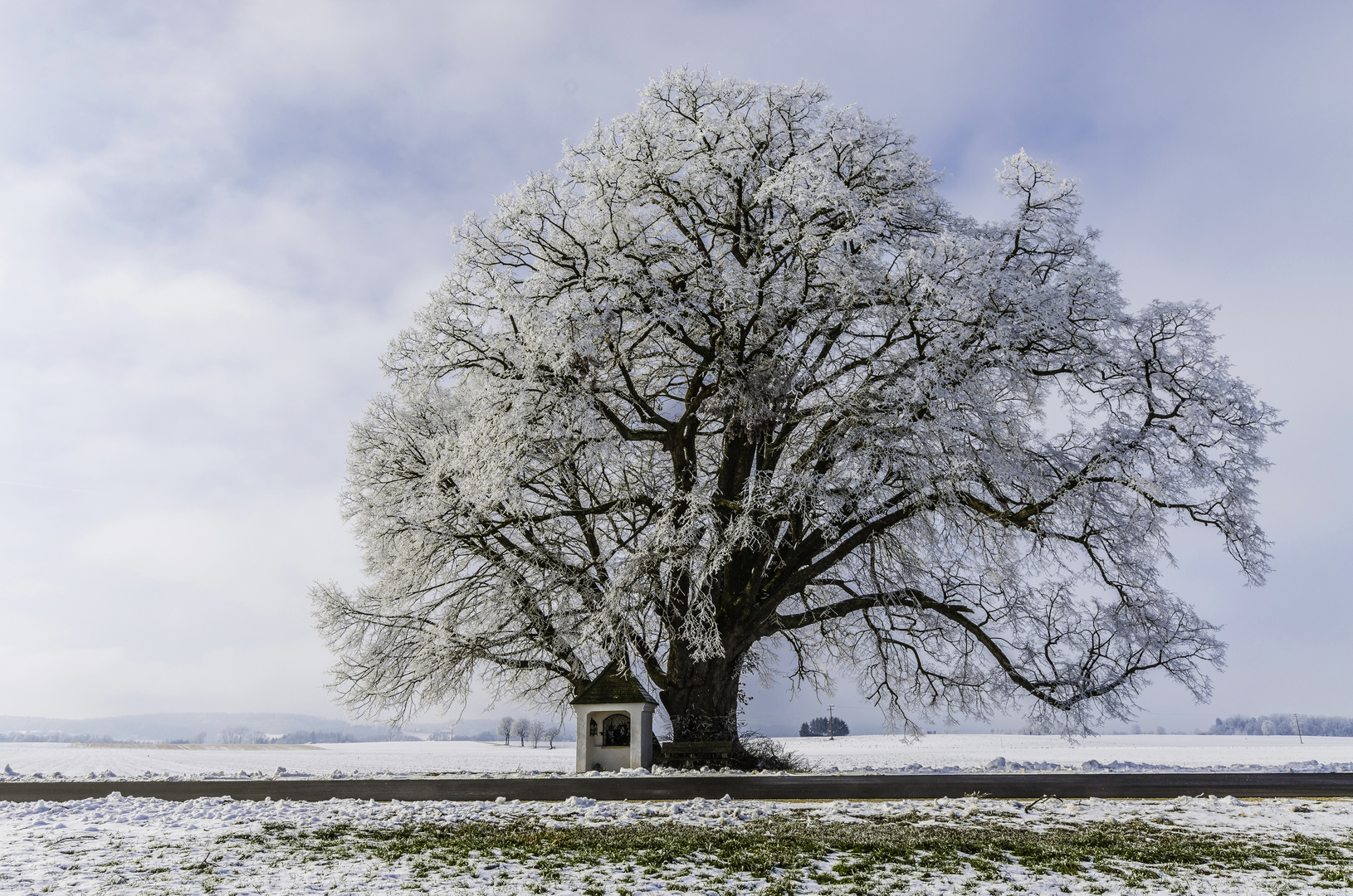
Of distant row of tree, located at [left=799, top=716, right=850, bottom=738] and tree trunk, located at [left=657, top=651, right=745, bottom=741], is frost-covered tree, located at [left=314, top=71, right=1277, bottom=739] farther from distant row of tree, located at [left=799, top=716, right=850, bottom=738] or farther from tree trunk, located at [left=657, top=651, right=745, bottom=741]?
distant row of tree, located at [left=799, top=716, right=850, bottom=738]

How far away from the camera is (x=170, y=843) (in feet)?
24.2

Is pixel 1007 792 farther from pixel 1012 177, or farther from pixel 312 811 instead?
pixel 1012 177

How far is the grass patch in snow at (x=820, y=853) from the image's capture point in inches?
233

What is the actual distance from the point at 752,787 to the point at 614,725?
18.6ft

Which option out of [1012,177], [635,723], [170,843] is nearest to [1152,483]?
[1012,177]

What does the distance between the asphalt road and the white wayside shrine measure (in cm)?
268

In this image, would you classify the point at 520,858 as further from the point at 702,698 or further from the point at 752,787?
the point at 702,698

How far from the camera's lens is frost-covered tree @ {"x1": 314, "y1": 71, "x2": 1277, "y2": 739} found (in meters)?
14.5

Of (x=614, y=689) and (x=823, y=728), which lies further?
(x=823, y=728)

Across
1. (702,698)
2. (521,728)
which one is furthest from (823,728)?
(702,698)

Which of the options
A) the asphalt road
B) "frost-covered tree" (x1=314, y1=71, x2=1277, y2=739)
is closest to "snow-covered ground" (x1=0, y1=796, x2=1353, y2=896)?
the asphalt road

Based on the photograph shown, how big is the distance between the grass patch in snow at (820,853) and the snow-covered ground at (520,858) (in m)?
0.03

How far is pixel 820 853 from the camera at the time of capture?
652 cm

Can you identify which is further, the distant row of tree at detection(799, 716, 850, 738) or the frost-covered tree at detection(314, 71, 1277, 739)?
the distant row of tree at detection(799, 716, 850, 738)
